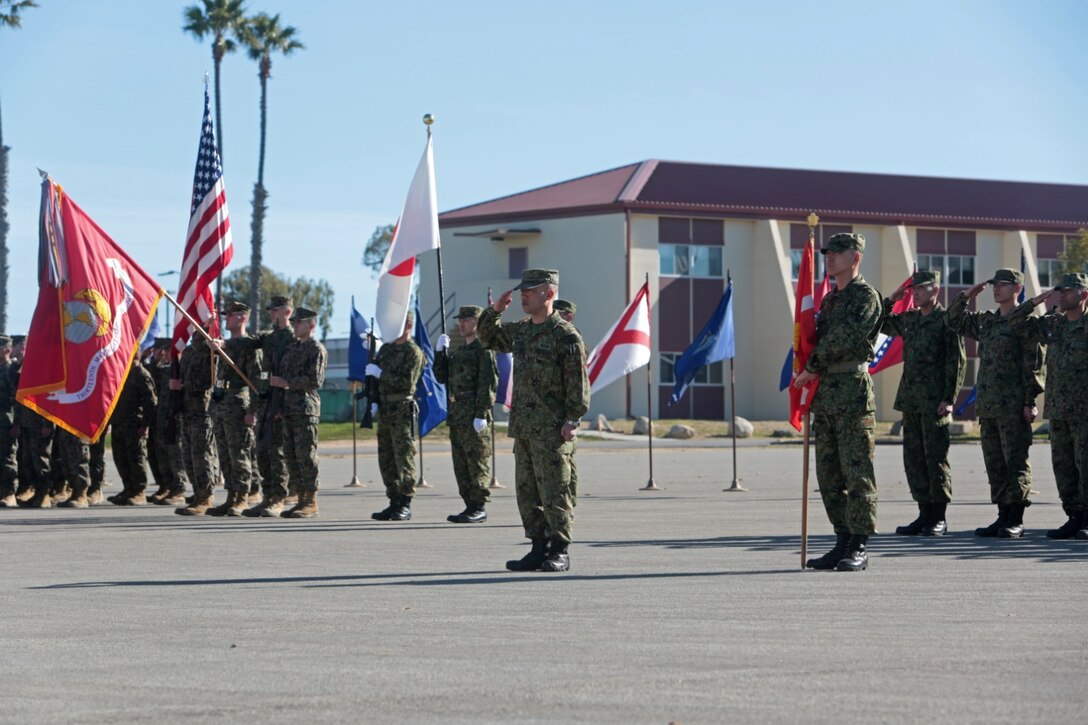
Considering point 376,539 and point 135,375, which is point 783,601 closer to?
point 376,539

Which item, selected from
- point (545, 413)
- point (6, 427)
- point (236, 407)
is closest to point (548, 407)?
point (545, 413)

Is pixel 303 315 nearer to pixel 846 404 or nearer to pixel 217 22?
pixel 846 404

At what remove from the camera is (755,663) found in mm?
6996

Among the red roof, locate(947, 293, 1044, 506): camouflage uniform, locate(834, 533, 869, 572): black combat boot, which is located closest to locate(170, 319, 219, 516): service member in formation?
locate(947, 293, 1044, 506): camouflage uniform

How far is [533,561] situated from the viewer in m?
11.1

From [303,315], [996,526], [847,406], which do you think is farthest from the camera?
[303,315]

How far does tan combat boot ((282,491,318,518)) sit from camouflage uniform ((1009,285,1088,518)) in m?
7.66

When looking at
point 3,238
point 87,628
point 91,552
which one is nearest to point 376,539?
point 91,552

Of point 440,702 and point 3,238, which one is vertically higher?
point 3,238

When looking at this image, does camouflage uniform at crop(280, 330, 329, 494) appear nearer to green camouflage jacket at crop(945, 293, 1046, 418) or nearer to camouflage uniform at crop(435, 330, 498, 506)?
camouflage uniform at crop(435, 330, 498, 506)

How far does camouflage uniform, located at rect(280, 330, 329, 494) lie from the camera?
645 inches

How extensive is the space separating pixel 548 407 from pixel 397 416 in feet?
18.4

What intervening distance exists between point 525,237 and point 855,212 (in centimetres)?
1303

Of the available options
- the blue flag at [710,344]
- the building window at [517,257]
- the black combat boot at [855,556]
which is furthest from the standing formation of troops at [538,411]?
the building window at [517,257]
